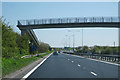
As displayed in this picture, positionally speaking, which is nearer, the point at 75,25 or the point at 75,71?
the point at 75,71

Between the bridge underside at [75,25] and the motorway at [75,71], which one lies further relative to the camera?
the bridge underside at [75,25]

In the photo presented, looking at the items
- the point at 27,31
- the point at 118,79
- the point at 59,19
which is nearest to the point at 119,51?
the point at 59,19

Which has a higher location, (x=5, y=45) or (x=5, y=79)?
Result: (x=5, y=45)

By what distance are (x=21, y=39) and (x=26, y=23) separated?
6915 millimetres

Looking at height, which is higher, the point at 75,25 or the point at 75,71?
the point at 75,25

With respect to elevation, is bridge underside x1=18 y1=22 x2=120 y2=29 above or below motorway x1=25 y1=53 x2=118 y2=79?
above

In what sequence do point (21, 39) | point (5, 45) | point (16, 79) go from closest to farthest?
point (16, 79) < point (5, 45) < point (21, 39)

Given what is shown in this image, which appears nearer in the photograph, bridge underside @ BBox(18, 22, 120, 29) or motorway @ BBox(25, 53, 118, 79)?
motorway @ BBox(25, 53, 118, 79)

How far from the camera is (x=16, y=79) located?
1311 cm

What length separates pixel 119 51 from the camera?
62.4 meters

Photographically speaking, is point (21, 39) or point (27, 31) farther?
point (27, 31)

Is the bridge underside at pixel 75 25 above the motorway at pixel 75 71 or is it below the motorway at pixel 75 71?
above

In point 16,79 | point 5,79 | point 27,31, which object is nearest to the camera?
point 5,79

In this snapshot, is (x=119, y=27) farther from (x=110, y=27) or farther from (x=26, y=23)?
(x=26, y=23)
